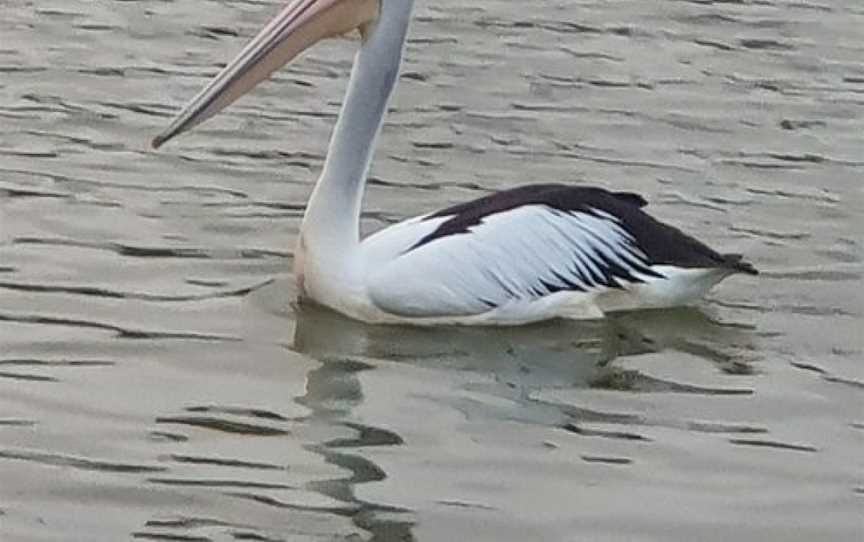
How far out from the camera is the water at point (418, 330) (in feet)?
16.1

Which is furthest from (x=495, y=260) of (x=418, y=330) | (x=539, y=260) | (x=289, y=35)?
(x=289, y=35)

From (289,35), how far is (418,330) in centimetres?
88

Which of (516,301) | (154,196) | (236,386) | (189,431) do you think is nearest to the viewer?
(189,431)

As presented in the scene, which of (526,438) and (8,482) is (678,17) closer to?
(526,438)

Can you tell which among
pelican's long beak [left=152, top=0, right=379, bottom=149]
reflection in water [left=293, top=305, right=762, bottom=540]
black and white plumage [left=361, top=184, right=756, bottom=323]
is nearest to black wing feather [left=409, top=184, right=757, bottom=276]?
black and white plumage [left=361, top=184, right=756, bottom=323]

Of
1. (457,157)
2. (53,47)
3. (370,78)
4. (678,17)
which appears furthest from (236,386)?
(678,17)

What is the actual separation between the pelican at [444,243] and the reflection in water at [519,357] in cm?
5

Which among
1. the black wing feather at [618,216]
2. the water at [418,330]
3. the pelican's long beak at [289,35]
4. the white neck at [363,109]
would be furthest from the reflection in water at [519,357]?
the pelican's long beak at [289,35]

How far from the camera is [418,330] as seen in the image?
6.14 meters

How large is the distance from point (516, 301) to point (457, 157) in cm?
174

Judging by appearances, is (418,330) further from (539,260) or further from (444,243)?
(539,260)

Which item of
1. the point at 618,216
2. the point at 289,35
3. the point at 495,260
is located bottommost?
the point at 495,260

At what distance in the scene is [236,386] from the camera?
18.3 ft

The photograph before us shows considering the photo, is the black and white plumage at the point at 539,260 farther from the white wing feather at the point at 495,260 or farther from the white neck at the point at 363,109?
the white neck at the point at 363,109
